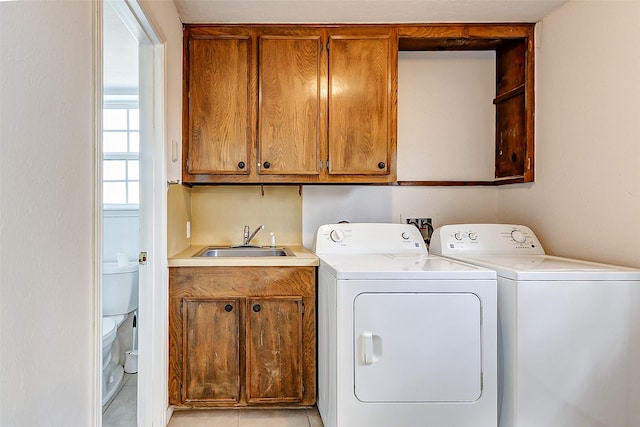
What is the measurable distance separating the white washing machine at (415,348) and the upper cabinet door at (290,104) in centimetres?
100

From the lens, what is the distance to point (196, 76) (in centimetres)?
230

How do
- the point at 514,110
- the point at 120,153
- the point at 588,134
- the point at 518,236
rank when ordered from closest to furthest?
the point at 588,134 < the point at 518,236 < the point at 514,110 < the point at 120,153

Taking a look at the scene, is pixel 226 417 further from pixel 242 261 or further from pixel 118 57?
pixel 118 57

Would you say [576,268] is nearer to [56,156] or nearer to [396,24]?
[396,24]

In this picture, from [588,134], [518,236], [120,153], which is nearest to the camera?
[588,134]

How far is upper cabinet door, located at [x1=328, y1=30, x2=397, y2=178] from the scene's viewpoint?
234 cm

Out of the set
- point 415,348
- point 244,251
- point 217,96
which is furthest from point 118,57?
point 415,348

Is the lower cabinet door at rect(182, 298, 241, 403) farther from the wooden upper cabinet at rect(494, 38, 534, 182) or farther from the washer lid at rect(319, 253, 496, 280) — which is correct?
the wooden upper cabinet at rect(494, 38, 534, 182)

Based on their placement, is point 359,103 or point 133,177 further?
point 133,177

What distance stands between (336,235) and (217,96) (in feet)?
3.58

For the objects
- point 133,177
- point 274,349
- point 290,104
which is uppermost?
point 290,104

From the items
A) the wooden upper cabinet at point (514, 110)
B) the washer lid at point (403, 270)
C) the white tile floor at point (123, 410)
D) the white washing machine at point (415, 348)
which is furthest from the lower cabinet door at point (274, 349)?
the wooden upper cabinet at point (514, 110)

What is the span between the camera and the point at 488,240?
2289 mm

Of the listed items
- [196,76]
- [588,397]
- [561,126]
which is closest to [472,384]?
[588,397]
